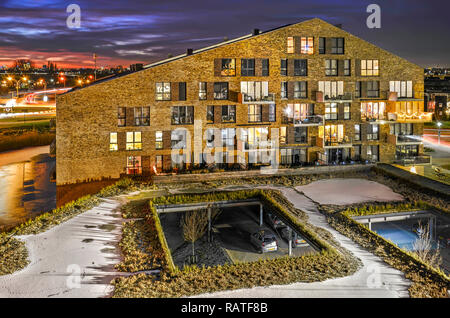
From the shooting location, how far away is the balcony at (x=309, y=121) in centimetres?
3925

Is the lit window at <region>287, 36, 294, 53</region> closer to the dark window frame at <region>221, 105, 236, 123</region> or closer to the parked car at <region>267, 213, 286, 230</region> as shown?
the dark window frame at <region>221, 105, 236, 123</region>

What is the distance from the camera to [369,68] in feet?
135

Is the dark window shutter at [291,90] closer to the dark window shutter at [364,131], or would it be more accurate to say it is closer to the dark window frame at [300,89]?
the dark window frame at [300,89]

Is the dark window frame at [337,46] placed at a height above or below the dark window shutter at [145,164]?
above

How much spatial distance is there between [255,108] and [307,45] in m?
8.20

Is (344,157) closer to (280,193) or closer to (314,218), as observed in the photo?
(280,193)

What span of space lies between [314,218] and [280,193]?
18.2ft

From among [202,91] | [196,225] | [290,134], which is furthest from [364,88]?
[196,225]

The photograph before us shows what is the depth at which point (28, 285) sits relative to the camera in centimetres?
1722

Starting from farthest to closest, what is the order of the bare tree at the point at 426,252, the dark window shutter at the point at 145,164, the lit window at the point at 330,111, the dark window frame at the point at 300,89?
the lit window at the point at 330,111 → the dark window frame at the point at 300,89 → the dark window shutter at the point at 145,164 → the bare tree at the point at 426,252

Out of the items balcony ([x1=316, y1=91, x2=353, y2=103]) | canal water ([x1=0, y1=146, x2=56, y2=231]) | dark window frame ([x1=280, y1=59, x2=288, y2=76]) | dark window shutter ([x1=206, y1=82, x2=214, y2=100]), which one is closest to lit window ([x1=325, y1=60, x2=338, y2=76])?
balcony ([x1=316, y1=91, x2=353, y2=103])

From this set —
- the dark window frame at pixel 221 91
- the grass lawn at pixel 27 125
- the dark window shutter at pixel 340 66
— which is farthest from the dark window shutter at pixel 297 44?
the grass lawn at pixel 27 125

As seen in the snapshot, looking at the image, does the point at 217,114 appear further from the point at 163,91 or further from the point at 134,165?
the point at 134,165

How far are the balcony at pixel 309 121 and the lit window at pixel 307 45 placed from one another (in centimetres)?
639
